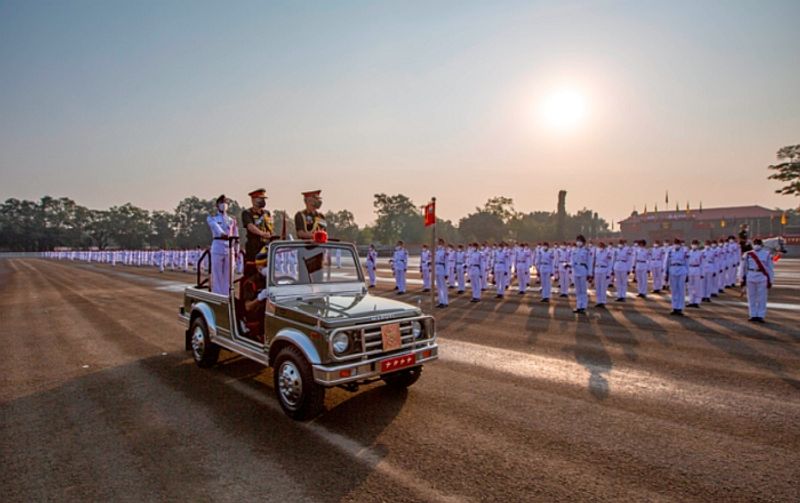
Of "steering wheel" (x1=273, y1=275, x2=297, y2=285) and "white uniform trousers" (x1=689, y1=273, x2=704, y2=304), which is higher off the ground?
"steering wheel" (x1=273, y1=275, x2=297, y2=285)

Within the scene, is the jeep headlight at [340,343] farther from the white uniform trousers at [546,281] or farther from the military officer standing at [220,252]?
the white uniform trousers at [546,281]

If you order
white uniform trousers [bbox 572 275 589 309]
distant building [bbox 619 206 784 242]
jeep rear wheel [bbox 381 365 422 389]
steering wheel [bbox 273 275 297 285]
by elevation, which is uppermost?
distant building [bbox 619 206 784 242]

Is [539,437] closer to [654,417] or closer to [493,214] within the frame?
[654,417]

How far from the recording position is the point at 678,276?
11852mm

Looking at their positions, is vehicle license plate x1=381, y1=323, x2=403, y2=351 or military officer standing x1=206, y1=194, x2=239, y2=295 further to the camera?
military officer standing x1=206, y1=194, x2=239, y2=295

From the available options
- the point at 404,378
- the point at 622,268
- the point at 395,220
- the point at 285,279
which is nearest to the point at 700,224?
the point at 395,220

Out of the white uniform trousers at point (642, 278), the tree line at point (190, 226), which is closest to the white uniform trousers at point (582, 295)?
the white uniform trousers at point (642, 278)

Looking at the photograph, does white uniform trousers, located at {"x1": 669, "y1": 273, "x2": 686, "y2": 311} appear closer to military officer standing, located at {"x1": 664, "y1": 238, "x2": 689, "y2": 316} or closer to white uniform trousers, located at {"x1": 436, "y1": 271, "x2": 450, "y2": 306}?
military officer standing, located at {"x1": 664, "y1": 238, "x2": 689, "y2": 316}

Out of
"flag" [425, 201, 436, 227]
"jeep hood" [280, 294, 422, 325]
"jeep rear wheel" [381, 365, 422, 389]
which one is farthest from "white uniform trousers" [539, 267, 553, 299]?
"jeep hood" [280, 294, 422, 325]

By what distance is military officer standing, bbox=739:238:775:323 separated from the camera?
1002 cm

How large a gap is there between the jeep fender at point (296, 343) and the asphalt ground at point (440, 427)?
2.53 ft

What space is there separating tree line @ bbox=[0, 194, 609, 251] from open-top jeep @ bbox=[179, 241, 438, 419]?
2973 inches

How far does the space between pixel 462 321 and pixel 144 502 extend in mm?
8654

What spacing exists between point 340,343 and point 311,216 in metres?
2.67
